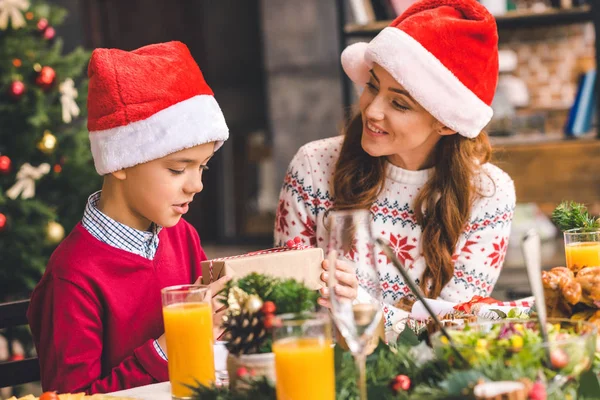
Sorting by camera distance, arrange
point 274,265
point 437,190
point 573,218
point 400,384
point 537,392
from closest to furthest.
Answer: point 537,392 → point 400,384 → point 274,265 → point 573,218 → point 437,190

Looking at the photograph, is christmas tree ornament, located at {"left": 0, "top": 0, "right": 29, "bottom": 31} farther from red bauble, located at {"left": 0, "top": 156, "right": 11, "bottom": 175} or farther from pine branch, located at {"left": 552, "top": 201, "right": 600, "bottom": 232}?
pine branch, located at {"left": 552, "top": 201, "right": 600, "bottom": 232}

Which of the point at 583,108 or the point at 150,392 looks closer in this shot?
the point at 150,392

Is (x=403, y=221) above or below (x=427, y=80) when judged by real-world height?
below

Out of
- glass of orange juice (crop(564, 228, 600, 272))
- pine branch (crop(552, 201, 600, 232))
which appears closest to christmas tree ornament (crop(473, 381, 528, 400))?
glass of orange juice (crop(564, 228, 600, 272))

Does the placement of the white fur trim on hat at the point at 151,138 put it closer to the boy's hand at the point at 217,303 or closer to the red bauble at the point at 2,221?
the boy's hand at the point at 217,303

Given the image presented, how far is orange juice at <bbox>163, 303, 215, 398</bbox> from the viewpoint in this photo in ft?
3.78

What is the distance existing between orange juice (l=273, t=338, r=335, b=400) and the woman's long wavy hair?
1206 millimetres

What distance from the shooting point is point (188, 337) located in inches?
45.4

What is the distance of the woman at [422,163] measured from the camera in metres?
1.94

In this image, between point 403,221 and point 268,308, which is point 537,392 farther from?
point 403,221

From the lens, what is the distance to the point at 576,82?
432cm

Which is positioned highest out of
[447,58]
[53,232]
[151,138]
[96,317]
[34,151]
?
[447,58]

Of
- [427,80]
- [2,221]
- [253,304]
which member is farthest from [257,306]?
[2,221]

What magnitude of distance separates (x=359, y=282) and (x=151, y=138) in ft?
2.25
